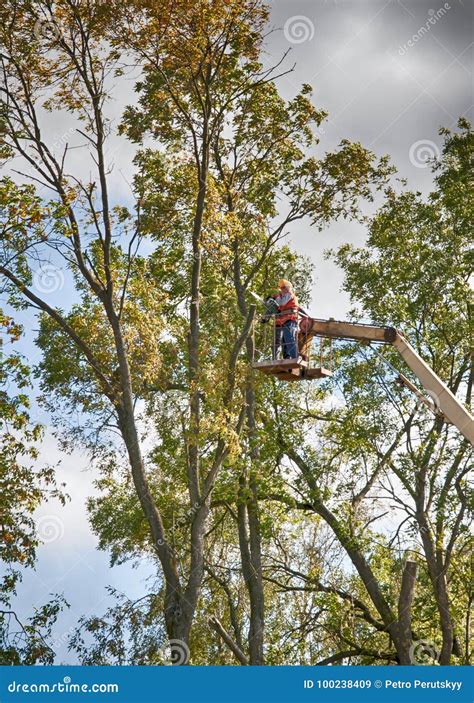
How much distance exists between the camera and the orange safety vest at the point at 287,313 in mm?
11930

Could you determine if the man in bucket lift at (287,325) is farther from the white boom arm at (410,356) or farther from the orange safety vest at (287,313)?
the white boom arm at (410,356)

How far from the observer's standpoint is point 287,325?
11.9m

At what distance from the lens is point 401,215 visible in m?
19.9

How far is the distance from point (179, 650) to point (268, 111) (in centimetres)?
1002

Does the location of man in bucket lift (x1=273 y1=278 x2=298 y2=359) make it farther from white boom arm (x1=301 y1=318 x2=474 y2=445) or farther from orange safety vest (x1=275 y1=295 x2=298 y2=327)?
white boom arm (x1=301 y1=318 x2=474 y2=445)

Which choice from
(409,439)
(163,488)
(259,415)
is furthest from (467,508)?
(163,488)

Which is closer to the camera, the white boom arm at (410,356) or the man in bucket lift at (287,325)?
the man in bucket lift at (287,325)

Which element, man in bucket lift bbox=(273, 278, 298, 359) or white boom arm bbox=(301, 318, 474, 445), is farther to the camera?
white boom arm bbox=(301, 318, 474, 445)

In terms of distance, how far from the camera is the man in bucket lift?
1184 centimetres

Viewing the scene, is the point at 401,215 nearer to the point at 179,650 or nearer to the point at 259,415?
the point at 259,415

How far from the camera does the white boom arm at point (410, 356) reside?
1198cm

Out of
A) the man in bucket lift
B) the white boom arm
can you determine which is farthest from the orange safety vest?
the white boom arm

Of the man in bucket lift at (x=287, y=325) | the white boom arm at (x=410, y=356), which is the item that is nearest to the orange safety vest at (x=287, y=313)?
the man in bucket lift at (x=287, y=325)

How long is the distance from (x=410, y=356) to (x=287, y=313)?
178 centimetres
